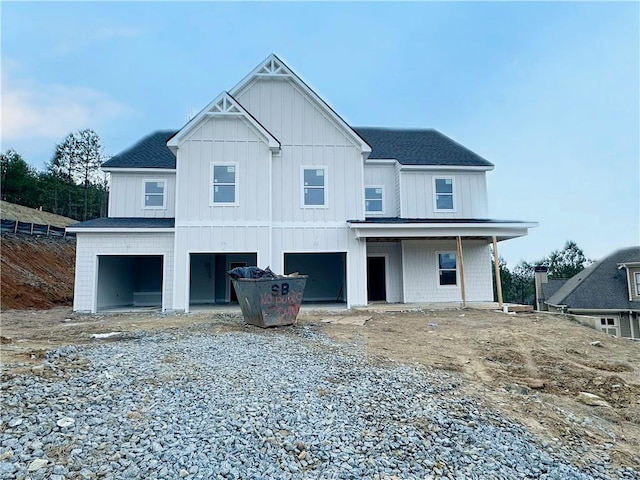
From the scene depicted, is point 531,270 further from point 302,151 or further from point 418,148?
point 302,151

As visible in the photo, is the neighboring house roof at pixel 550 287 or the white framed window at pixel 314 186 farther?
the neighboring house roof at pixel 550 287

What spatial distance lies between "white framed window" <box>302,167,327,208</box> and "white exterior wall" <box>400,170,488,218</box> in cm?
392

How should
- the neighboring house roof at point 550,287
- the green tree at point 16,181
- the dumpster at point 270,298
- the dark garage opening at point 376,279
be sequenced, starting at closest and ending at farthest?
the dumpster at point 270,298, the dark garage opening at point 376,279, the neighboring house roof at point 550,287, the green tree at point 16,181

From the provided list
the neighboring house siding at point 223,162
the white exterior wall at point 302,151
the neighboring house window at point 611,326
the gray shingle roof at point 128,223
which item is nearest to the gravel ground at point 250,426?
the neighboring house siding at point 223,162

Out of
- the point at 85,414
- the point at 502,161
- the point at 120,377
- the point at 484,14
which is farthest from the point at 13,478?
the point at 502,161

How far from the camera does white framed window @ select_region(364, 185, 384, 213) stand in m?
16.2

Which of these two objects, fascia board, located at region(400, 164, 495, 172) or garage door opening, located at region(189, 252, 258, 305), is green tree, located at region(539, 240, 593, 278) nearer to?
fascia board, located at region(400, 164, 495, 172)

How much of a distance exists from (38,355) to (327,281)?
1285cm

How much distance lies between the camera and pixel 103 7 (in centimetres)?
1269

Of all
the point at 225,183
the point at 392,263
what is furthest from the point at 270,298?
the point at 392,263

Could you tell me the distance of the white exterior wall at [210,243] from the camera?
12.7 meters

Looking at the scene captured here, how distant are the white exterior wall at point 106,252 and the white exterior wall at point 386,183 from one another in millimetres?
8355

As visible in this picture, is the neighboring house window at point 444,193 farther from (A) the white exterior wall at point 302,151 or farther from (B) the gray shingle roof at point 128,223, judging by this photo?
(B) the gray shingle roof at point 128,223

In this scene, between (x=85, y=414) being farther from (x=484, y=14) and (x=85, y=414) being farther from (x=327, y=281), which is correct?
(x=484, y=14)
